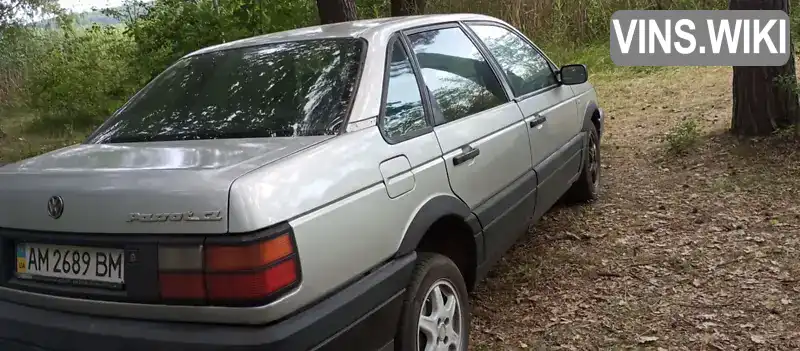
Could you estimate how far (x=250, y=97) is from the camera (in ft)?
9.66

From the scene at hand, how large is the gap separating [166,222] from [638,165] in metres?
5.28

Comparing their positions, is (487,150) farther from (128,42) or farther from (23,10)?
(23,10)

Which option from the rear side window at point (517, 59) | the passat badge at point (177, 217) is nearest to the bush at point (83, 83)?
the rear side window at point (517, 59)

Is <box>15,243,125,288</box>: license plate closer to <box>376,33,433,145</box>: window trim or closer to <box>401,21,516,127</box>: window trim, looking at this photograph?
<box>376,33,433,145</box>: window trim

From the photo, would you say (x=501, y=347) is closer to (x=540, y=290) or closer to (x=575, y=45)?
(x=540, y=290)

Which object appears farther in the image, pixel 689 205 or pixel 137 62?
pixel 137 62

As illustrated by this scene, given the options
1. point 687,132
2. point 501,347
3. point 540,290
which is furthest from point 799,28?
point 501,347

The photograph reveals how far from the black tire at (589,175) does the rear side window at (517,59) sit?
0.77 m

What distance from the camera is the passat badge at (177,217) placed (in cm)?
196

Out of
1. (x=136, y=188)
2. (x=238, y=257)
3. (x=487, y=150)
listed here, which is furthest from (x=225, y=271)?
(x=487, y=150)

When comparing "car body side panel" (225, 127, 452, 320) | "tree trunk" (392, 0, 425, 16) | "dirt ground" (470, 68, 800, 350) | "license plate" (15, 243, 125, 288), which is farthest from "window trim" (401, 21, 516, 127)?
"tree trunk" (392, 0, 425, 16)

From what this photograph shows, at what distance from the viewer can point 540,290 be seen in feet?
13.1

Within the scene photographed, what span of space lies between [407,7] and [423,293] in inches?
344

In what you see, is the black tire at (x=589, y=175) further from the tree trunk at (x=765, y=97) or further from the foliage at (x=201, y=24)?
the foliage at (x=201, y=24)
